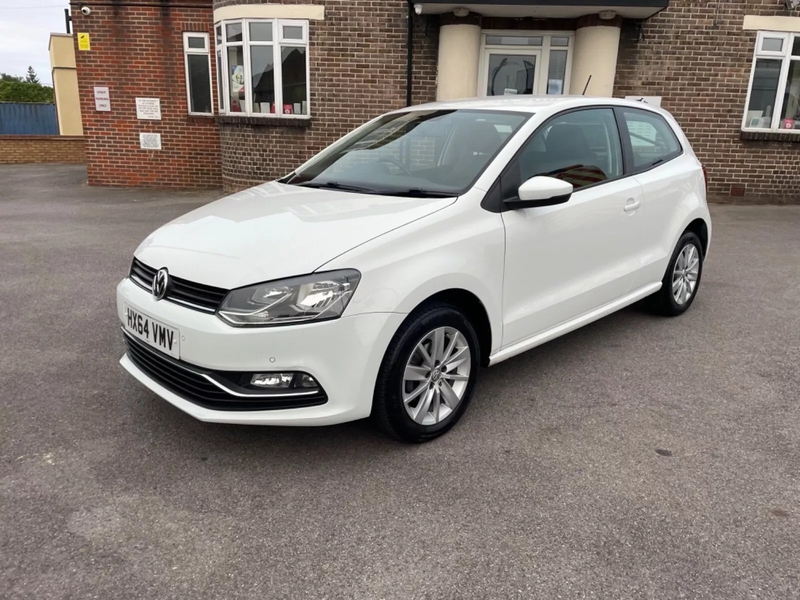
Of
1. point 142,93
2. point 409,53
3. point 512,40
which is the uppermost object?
point 512,40

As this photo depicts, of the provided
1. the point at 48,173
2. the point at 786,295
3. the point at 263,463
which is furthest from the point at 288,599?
the point at 48,173

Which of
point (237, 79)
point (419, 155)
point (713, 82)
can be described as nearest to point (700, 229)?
point (419, 155)

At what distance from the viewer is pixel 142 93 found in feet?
41.6

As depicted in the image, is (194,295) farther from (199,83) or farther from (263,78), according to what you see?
(199,83)

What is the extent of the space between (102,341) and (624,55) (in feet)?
32.0

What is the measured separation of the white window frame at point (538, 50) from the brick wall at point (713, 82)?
855mm

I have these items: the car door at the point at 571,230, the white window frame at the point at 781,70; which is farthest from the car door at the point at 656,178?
the white window frame at the point at 781,70

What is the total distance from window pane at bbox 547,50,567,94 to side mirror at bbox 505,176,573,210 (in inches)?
342

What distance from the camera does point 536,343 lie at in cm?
370

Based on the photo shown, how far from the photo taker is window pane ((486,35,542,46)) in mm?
11078

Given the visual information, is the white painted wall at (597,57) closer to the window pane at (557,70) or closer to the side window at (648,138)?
the window pane at (557,70)

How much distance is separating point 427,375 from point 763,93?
11.0m

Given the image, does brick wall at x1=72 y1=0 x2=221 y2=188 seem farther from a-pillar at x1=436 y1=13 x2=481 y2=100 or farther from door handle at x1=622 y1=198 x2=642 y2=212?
door handle at x1=622 y1=198 x2=642 y2=212

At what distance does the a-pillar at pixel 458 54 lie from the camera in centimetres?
1056
